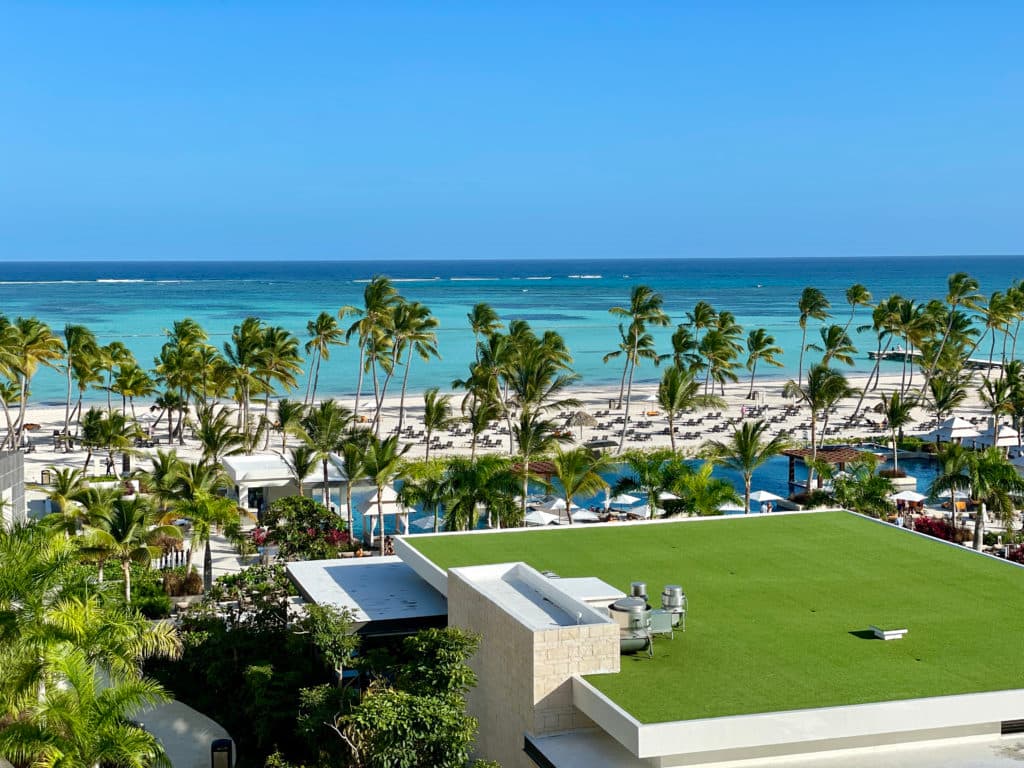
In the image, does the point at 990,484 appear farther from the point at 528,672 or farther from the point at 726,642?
the point at 528,672

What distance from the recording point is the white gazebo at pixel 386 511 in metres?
36.2

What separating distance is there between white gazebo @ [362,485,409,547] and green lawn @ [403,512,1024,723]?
37.9 feet

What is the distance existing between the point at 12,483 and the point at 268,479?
39.1 feet

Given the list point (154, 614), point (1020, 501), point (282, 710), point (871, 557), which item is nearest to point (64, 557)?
point (282, 710)

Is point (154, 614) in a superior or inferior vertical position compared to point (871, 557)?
inferior

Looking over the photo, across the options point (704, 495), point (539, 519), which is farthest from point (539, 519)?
point (704, 495)

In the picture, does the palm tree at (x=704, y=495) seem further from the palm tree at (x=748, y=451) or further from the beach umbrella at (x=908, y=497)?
the beach umbrella at (x=908, y=497)

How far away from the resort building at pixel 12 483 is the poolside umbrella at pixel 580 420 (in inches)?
1356

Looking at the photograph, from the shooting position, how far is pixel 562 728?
52.9 feet

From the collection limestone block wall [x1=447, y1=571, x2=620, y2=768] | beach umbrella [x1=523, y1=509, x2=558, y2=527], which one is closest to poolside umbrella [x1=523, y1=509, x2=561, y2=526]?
beach umbrella [x1=523, y1=509, x2=558, y2=527]

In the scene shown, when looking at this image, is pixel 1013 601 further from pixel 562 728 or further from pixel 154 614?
pixel 154 614

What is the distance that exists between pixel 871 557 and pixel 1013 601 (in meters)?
3.32

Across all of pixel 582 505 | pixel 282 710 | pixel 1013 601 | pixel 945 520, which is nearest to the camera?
pixel 1013 601

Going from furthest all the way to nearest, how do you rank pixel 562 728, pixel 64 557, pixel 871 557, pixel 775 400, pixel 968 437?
pixel 775 400
pixel 968 437
pixel 871 557
pixel 64 557
pixel 562 728
